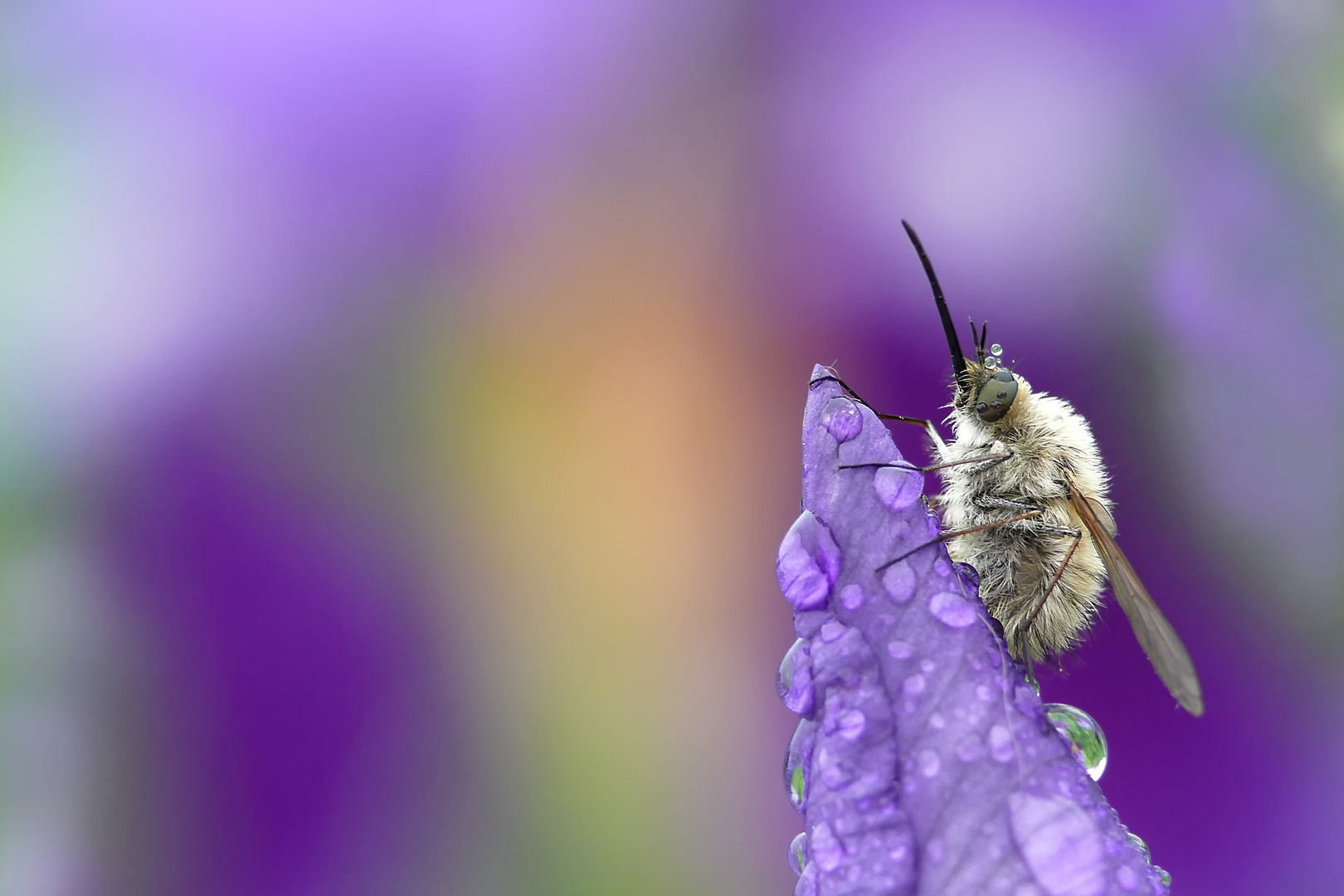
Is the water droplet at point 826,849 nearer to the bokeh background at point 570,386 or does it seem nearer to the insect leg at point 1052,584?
the insect leg at point 1052,584

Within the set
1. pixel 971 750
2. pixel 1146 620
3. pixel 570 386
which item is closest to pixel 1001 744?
pixel 971 750

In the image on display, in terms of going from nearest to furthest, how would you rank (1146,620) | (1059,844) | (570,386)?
1. (1059,844)
2. (1146,620)
3. (570,386)

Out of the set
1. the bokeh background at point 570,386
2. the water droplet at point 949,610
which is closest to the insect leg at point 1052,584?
the water droplet at point 949,610

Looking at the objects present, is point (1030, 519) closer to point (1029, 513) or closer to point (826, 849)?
point (1029, 513)

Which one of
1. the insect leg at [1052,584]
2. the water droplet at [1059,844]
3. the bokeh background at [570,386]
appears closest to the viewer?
the water droplet at [1059,844]

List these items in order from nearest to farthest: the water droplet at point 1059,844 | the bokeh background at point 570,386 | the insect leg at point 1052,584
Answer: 1. the water droplet at point 1059,844
2. the insect leg at point 1052,584
3. the bokeh background at point 570,386

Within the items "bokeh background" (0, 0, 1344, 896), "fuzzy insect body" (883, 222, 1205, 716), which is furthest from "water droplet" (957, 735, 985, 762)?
"bokeh background" (0, 0, 1344, 896)

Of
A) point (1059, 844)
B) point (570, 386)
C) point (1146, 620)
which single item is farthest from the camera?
point (570, 386)
